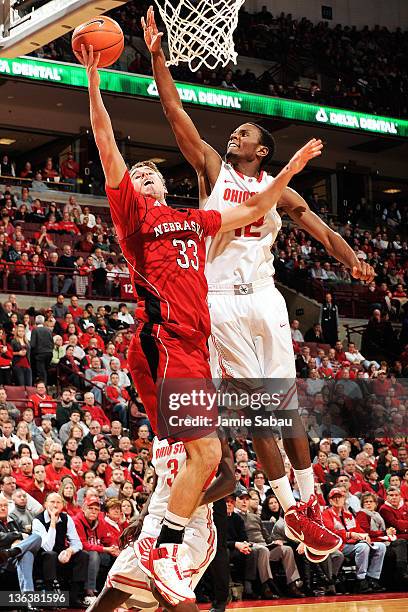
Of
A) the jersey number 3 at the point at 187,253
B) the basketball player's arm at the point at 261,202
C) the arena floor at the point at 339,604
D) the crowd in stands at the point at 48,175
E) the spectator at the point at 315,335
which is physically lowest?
the arena floor at the point at 339,604

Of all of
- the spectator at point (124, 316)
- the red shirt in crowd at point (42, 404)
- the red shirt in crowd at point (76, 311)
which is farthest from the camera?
the spectator at point (124, 316)

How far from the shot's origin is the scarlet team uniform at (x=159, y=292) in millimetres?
4695

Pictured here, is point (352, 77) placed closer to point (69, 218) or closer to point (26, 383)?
point (69, 218)

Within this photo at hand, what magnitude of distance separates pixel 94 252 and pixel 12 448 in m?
8.08

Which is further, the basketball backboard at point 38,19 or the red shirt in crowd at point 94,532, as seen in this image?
the red shirt in crowd at point 94,532

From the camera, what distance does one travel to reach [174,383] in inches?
182

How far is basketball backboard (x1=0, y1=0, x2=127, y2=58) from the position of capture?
17.6 feet

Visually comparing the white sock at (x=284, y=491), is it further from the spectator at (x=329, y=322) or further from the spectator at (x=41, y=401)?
the spectator at (x=329, y=322)

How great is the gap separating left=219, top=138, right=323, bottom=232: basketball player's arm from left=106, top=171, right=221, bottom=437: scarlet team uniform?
1.02ft

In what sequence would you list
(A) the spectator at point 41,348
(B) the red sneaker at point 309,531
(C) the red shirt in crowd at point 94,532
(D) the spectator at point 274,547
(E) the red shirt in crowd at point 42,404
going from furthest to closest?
(A) the spectator at point 41,348 → (E) the red shirt in crowd at point 42,404 → (D) the spectator at point 274,547 → (C) the red shirt in crowd at point 94,532 → (B) the red sneaker at point 309,531

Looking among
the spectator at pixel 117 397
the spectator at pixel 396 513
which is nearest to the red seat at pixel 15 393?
the spectator at pixel 117 397

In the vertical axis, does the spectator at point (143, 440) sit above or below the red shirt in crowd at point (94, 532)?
above

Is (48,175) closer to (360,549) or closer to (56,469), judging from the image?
(56,469)

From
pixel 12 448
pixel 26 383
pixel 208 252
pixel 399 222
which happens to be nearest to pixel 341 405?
pixel 26 383
